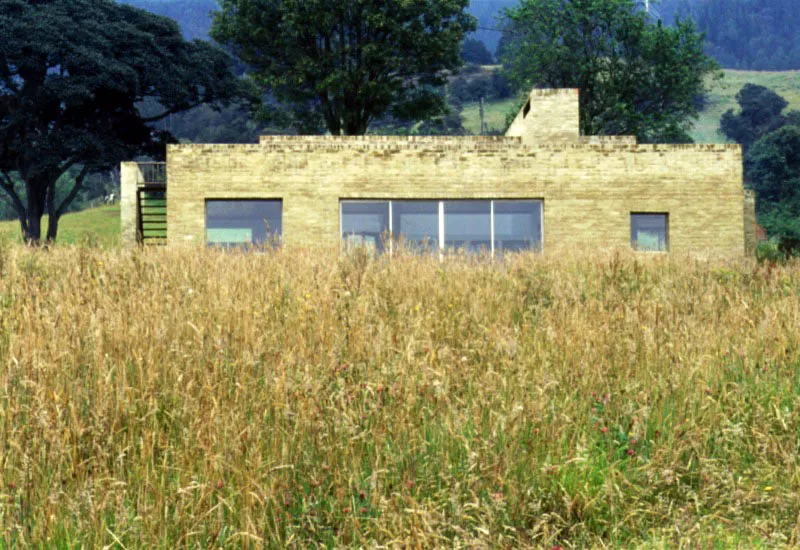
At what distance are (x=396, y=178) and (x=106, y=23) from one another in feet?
61.2

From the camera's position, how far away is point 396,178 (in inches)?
948

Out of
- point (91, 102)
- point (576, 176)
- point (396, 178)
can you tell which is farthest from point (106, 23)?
point (576, 176)

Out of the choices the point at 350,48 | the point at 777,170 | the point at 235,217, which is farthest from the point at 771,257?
the point at 777,170

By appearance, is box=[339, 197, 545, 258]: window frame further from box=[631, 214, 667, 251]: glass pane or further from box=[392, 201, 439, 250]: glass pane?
box=[631, 214, 667, 251]: glass pane

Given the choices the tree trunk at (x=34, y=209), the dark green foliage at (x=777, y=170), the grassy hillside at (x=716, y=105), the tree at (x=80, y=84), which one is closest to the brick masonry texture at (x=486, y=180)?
the tree at (x=80, y=84)

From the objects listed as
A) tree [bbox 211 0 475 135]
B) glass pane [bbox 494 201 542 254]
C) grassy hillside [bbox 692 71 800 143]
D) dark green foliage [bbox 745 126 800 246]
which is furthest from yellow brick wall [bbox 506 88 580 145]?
grassy hillside [bbox 692 71 800 143]

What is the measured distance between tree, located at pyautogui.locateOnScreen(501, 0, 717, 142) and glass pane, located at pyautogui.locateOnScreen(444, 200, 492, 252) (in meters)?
19.9

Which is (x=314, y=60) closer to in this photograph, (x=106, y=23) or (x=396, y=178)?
(x=106, y=23)

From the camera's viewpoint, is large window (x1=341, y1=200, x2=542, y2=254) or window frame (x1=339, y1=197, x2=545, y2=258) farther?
window frame (x1=339, y1=197, x2=545, y2=258)

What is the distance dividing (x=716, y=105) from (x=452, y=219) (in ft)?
386

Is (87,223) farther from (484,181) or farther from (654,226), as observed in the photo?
(654,226)

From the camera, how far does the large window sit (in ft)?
78.3

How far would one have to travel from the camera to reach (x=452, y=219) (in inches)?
952

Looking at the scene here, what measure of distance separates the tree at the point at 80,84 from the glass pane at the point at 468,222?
16.9 metres
